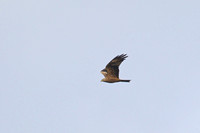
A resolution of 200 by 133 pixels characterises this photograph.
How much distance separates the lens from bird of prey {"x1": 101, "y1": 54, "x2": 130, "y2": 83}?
122 feet

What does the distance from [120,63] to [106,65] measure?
1.24 m

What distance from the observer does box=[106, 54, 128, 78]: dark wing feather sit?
1459 inches

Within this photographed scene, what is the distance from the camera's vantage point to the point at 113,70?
1486 inches

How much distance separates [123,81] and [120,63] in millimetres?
1515

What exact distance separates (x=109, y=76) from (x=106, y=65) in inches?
40.6

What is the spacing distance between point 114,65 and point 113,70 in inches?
20.7

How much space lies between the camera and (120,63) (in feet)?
122

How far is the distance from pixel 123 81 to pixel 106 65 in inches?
79.8

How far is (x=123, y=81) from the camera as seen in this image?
36969 millimetres

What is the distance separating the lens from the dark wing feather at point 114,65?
3706 centimetres

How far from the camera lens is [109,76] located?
1497 inches

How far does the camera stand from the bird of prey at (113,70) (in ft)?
122

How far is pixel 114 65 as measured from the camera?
37.4 meters
